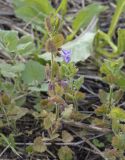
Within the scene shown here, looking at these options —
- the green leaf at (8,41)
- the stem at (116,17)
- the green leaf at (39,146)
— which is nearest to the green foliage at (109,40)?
the stem at (116,17)

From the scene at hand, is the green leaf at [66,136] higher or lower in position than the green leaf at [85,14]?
lower

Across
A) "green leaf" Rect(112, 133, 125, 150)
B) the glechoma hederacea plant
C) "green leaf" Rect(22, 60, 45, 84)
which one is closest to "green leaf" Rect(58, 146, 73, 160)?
the glechoma hederacea plant

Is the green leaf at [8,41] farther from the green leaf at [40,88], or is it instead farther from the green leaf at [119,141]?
the green leaf at [119,141]

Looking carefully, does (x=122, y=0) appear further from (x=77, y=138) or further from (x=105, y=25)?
(x=77, y=138)

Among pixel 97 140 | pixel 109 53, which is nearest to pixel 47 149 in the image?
pixel 97 140

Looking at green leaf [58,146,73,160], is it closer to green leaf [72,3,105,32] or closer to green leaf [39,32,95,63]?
green leaf [39,32,95,63]

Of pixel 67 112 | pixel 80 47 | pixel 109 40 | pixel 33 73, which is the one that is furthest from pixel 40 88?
pixel 109 40
